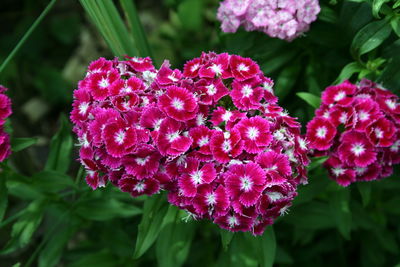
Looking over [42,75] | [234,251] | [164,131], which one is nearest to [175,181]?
[164,131]

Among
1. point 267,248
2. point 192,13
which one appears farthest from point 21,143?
point 192,13

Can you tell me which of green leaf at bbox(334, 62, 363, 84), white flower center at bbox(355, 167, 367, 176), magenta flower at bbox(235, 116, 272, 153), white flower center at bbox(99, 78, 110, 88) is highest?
white flower center at bbox(99, 78, 110, 88)

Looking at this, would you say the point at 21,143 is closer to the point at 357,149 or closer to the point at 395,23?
the point at 357,149

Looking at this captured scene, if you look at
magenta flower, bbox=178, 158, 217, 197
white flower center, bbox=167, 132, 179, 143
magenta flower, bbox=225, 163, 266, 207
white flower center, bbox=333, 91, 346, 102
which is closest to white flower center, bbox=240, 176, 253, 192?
magenta flower, bbox=225, 163, 266, 207

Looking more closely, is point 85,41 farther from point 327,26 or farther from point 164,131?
point 164,131

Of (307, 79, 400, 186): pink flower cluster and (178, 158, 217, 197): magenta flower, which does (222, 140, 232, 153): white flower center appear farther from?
(307, 79, 400, 186): pink flower cluster

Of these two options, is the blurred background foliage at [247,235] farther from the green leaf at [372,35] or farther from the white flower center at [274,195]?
the white flower center at [274,195]

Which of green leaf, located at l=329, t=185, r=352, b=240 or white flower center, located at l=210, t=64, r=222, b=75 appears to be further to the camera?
green leaf, located at l=329, t=185, r=352, b=240

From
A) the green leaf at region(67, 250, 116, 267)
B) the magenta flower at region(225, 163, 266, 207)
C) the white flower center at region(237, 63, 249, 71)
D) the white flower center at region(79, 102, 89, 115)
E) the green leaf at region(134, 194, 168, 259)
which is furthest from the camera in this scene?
the green leaf at region(67, 250, 116, 267)
